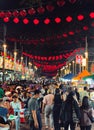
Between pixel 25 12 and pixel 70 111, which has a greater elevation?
pixel 25 12

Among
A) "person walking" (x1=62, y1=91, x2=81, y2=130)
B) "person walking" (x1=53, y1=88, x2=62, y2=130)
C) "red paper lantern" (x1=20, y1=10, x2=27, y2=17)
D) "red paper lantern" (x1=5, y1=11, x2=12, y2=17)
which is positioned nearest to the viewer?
"person walking" (x1=62, y1=91, x2=81, y2=130)

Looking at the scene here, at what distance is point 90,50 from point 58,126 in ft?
149

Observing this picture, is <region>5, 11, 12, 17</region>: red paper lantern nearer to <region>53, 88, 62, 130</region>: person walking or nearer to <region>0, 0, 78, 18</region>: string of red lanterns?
<region>0, 0, 78, 18</region>: string of red lanterns

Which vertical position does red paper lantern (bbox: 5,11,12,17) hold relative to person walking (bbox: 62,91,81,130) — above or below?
above

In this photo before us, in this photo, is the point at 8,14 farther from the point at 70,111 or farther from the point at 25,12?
the point at 70,111

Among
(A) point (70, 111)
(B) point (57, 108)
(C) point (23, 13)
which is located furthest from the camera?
(C) point (23, 13)

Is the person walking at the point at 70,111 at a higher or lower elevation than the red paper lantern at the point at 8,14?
lower

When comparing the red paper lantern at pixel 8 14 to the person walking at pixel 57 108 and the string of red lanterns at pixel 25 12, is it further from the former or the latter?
the person walking at pixel 57 108

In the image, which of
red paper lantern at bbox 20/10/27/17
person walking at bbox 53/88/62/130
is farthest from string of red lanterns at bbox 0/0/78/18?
person walking at bbox 53/88/62/130

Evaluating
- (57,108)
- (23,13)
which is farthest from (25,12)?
(57,108)

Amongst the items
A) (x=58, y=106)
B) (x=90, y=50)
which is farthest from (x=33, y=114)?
(x=90, y=50)

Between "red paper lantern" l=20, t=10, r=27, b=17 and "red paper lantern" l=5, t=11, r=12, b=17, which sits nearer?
"red paper lantern" l=20, t=10, r=27, b=17

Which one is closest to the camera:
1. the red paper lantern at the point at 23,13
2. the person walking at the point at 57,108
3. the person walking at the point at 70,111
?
the person walking at the point at 70,111

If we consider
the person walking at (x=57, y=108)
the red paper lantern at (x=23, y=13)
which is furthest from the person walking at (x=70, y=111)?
the red paper lantern at (x=23, y=13)
